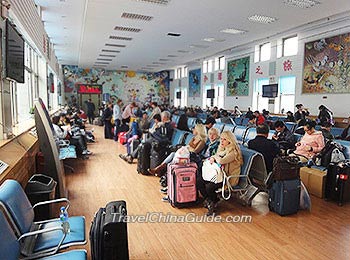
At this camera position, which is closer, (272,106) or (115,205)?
(115,205)

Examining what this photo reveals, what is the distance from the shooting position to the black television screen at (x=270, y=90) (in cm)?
1160

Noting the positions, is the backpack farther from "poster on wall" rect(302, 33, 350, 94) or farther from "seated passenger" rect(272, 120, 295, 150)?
"poster on wall" rect(302, 33, 350, 94)

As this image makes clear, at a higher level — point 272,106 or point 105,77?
point 105,77

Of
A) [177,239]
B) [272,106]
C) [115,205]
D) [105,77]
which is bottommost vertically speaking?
[177,239]

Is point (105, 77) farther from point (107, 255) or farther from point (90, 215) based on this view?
point (107, 255)

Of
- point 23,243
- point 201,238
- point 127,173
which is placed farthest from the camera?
point 127,173

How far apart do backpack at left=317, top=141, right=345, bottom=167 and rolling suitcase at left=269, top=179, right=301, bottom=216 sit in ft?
3.44

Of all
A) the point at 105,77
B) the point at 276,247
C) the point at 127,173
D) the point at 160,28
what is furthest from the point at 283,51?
the point at 105,77

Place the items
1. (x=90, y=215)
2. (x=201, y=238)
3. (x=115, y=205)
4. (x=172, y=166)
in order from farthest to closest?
(x=172, y=166) → (x=90, y=215) → (x=201, y=238) → (x=115, y=205)

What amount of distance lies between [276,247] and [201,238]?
0.76m

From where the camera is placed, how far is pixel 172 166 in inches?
157

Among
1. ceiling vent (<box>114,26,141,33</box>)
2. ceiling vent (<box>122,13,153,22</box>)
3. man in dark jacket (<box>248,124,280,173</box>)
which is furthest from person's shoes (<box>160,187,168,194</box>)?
ceiling vent (<box>114,26,141,33</box>)

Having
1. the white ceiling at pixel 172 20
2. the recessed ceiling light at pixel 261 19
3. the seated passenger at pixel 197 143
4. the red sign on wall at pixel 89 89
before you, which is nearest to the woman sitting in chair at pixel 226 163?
the seated passenger at pixel 197 143

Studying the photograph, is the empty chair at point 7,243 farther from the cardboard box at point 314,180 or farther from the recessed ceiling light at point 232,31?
the recessed ceiling light at point 232,31
